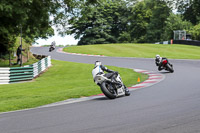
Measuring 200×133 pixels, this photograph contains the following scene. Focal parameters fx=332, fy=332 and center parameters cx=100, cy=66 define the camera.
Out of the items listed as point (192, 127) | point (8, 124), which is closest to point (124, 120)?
point (192, 127)

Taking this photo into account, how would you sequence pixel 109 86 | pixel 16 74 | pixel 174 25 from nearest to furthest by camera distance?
pixel 109 86, pixel 16 74, pixel 174 25

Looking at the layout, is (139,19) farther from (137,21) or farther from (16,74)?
(16,74)

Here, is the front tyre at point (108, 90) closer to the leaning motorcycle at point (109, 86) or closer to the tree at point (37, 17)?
the leaning motorcycle at point (109, 86)

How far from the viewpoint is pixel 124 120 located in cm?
676

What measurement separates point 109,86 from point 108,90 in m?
0.21

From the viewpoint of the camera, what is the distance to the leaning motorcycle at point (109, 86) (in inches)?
408

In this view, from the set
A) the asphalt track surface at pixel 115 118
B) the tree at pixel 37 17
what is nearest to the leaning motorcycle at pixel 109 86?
the asphalt track surface at pixel 115 118

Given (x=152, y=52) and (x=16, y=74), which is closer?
(x=16, y=74)

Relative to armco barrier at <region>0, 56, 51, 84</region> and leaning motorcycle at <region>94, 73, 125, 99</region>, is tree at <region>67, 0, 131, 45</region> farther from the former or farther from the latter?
leaning motorcycle at <region>94, 73, 125, 99</region>

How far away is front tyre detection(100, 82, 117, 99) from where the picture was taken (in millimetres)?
10329

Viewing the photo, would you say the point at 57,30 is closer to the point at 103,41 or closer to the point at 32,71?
the point at 32,71

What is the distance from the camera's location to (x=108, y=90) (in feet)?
34.2

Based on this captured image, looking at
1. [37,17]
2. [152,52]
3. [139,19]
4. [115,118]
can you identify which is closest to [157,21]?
[139,19]

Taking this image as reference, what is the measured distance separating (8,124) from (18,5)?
13868 mm
